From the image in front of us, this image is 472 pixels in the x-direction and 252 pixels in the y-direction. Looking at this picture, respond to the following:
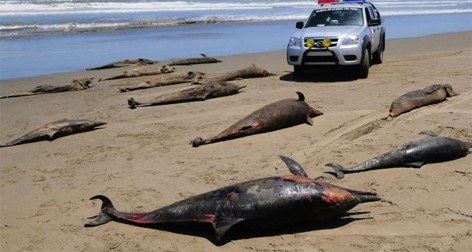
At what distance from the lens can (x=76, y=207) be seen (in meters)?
5.57

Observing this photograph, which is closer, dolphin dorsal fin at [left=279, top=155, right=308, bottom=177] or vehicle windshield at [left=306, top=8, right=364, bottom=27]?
dolphin dorsal fin at [left=279, top=155, right=308, bottom=177]

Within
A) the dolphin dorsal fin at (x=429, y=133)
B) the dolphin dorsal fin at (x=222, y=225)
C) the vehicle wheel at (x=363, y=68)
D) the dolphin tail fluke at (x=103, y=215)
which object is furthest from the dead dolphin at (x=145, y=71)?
the dolphin dorsal fin at (x=222, y=225)

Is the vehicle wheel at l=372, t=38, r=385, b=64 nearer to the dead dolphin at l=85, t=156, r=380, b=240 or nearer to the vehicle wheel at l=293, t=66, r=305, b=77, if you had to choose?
the vehicle wheel at l=293, t=66, r=305, b=77

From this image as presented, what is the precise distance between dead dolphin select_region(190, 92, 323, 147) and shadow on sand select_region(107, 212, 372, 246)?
275cm

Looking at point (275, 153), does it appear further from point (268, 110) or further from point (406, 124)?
point (406, 124)

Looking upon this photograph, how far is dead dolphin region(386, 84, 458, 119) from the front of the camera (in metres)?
8.96

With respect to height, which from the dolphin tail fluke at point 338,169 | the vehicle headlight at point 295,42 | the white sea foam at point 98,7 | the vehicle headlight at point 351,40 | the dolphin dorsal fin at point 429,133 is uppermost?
the vehicle headlight at point 351,40

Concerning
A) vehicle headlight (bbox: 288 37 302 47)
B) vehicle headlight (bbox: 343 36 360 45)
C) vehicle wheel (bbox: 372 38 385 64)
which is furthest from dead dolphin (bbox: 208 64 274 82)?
vehicle wheel (bbox: 372 38 385 64)

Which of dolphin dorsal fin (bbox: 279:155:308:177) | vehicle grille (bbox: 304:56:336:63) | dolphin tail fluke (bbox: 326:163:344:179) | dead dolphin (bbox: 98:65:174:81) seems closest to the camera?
dolphin dorsal fin (bbox: 279:155:308:177)

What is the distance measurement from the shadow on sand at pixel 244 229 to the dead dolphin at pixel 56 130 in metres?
4.16

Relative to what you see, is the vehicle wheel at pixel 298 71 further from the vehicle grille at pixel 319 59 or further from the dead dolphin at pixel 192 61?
the dead dolphin at pixel 192 61

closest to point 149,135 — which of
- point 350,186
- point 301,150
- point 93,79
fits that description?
point 301,150

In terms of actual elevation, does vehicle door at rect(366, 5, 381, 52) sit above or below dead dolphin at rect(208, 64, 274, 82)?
above

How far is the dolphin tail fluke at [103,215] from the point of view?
5.07m
